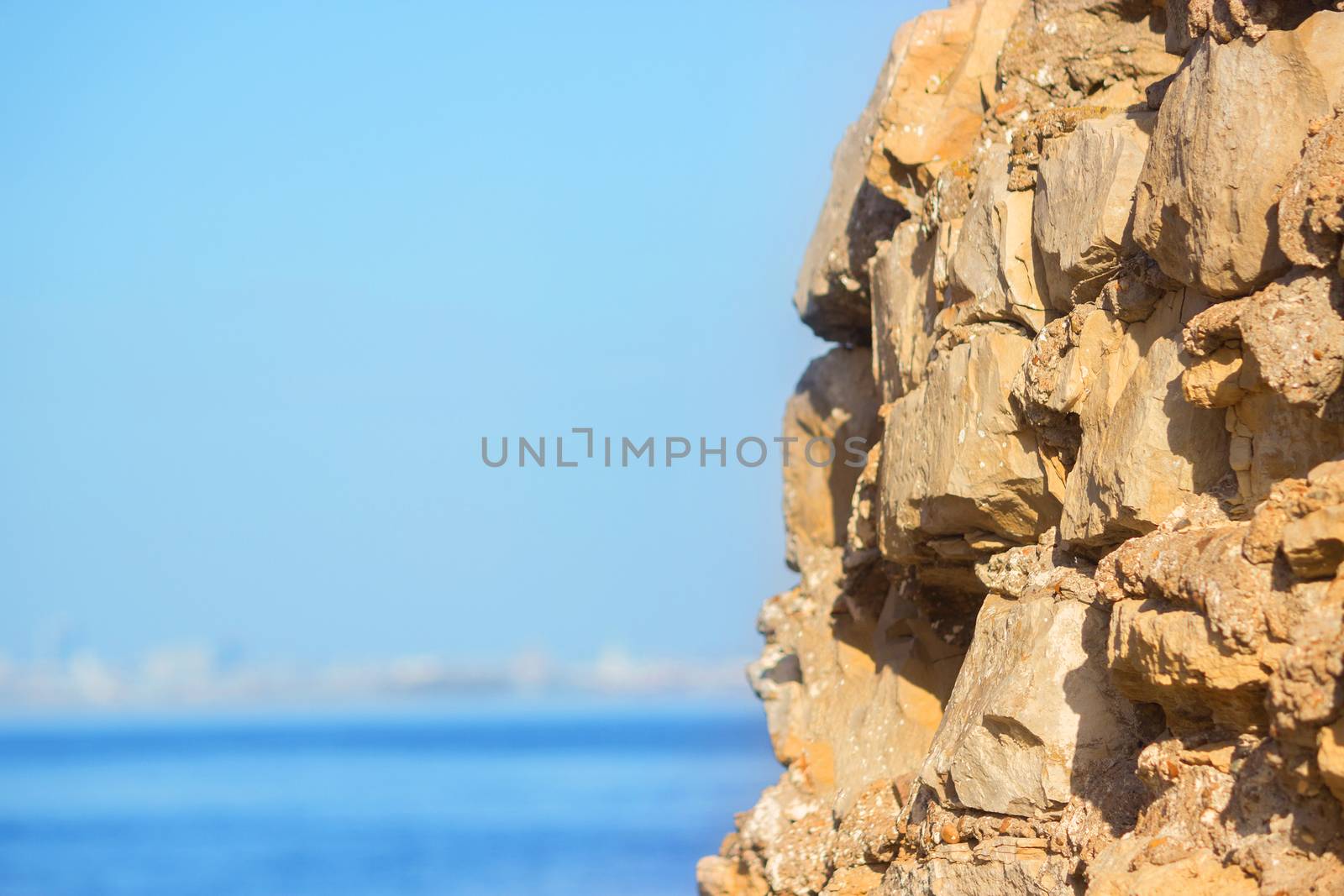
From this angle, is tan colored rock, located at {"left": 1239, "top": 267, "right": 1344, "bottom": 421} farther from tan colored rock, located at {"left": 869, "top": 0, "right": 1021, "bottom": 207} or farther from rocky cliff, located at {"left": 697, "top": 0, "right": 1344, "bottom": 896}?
tan colored rock, located at {"left": 869, "top": 0, "right": 1021, "bottom": 207}

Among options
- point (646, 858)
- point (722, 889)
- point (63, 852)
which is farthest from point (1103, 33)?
point (63, 852)

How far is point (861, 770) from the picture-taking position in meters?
10.4

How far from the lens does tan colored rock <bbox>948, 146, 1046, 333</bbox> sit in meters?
7.88

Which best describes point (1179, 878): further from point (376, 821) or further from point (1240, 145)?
point (376, 821)

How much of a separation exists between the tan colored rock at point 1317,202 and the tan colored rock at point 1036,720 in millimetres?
1976

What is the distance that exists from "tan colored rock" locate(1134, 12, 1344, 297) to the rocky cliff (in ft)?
0.04

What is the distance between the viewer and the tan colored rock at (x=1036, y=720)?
633 cm

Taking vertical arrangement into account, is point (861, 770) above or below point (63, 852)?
above

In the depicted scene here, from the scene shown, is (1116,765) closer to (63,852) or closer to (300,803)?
(63,852)

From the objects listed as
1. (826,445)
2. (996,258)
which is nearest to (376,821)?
(826,445)

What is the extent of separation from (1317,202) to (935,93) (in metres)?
5.60

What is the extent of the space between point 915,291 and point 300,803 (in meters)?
64.7

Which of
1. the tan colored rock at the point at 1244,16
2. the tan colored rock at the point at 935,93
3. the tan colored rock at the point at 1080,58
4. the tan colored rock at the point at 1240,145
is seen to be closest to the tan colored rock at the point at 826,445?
the tan colored rock at the point at 935,93

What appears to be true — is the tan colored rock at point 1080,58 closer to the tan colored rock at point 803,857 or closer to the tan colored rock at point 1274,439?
the tan colored rock at point 1274,439
